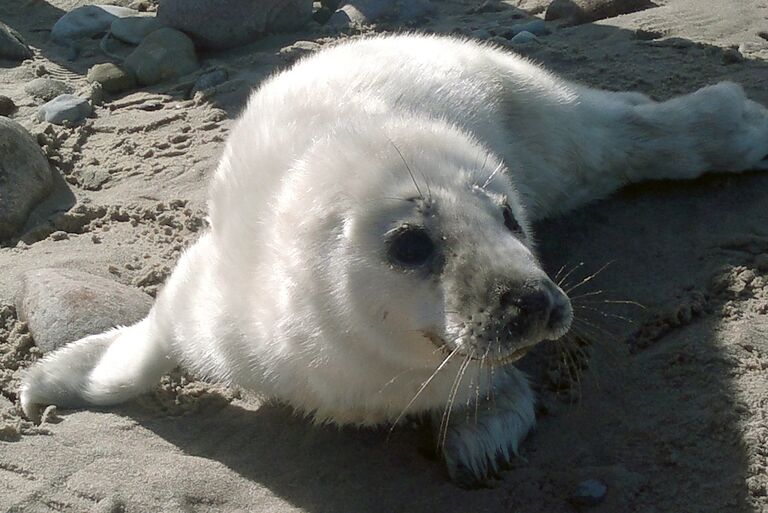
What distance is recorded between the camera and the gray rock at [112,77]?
19.8ft

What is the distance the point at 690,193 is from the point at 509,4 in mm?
3230

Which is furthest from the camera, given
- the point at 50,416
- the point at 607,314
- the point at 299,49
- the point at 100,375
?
the point at 299,49

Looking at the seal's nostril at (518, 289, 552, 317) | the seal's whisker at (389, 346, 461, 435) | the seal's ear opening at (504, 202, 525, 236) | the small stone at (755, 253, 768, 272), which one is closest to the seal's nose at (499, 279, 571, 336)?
the seal's nostril at (518, 289, 552, 317)

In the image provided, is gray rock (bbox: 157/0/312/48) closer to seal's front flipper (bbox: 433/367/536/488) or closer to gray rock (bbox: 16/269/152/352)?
gray rock (bbox: 16/269/152/352)

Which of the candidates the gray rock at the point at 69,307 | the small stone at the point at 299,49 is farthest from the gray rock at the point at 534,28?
the gray rock at the point at 69,307

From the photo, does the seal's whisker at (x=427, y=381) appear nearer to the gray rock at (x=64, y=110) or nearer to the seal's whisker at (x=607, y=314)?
the seal's whisker at (x=607, y=314)

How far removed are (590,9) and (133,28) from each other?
9.42 feet

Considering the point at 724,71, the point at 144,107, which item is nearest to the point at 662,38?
the point at 724,71

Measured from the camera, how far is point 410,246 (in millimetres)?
2631

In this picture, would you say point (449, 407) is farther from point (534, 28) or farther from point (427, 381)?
point (534, 28)

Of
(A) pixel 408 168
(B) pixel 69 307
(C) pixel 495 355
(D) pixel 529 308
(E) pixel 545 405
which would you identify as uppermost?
(A) pixel 408 168

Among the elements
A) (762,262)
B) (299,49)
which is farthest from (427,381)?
(299,49)

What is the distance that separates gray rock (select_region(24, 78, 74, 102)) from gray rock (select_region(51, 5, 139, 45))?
91cm

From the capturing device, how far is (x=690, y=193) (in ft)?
13.8
